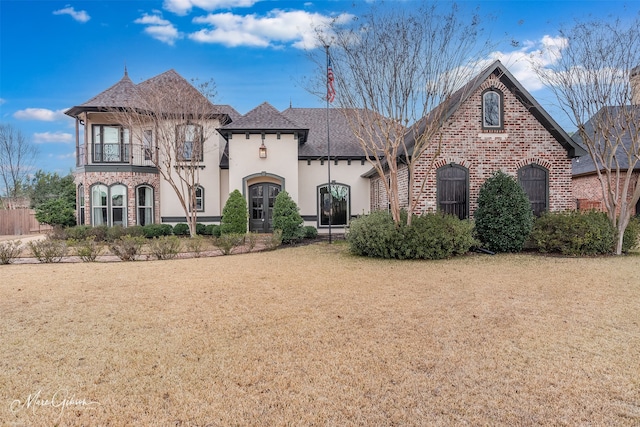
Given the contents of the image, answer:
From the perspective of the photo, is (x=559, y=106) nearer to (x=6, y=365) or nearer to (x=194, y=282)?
(x=194, y=282)

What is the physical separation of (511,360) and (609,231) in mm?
9921

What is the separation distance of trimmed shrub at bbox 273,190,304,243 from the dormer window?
7699 millimetres

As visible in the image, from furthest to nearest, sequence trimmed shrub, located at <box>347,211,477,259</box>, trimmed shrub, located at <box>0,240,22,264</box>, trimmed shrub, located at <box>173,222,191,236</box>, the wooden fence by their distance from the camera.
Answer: the wooden fence, trimmed shrub, located at <box>173,222,191,236</box>, trimmed shrub, located at <box>347,211,477,259</box>, trimmed shrub, located at <box>0,240,22,264</box>

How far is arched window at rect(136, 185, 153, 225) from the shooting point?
1769 cm

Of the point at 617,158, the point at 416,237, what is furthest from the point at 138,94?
the point at 617,158

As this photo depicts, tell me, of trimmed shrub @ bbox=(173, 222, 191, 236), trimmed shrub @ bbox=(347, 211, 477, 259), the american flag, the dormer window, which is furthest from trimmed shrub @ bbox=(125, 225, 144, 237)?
the dormer window

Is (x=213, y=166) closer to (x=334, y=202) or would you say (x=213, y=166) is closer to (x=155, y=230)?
(x=155, y=230)

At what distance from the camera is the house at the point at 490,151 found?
12.3m

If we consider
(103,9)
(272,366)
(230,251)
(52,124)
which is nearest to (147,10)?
(103,9)

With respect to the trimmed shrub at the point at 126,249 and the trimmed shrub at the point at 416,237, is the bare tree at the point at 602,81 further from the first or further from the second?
the trimmed shrub at the point at 126,249

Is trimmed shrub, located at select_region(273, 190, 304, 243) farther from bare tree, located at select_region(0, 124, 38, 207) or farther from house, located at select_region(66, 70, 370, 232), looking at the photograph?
bare tree, located at select_region(0, 124, 38, 207)

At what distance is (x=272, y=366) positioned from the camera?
3479mm

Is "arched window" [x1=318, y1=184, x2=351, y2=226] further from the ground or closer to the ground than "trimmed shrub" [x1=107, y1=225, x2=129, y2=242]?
further from the ground

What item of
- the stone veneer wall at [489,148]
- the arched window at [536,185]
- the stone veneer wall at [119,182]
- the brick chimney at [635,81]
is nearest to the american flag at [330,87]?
the stone veneer wall at [489,148]
